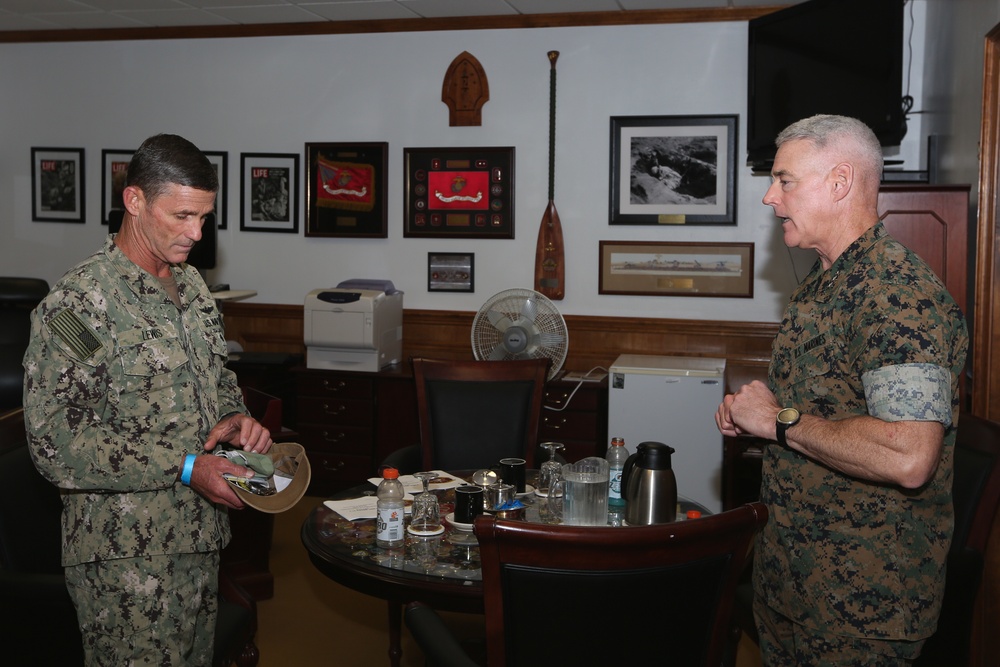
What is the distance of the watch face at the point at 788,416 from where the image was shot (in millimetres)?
1709

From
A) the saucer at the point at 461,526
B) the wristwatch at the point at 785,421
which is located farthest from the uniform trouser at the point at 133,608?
the wristwatch at the point at 785,421

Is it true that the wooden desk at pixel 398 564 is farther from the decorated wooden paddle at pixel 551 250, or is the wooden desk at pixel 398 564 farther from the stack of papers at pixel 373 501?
the decorated wooden paddle at pixel 551 250

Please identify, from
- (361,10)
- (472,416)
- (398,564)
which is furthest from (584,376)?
(398,564)

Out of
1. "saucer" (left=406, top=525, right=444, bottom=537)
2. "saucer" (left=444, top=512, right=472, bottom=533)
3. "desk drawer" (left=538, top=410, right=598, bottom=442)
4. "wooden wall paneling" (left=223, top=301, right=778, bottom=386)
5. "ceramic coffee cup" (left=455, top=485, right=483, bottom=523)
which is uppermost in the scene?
"wooden wall paneling" (left=223, top=301, right=778, bottom=386)

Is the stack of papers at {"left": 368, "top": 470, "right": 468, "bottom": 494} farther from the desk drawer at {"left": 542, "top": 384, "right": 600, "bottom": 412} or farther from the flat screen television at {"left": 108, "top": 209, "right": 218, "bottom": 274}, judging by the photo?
the flat screen television at {"left": 108, "top": 209, "right": 218, "bottom": 274}

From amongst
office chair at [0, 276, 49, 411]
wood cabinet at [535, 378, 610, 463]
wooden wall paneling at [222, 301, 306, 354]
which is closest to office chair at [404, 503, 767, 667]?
wood cabinet at [535, 378, 610, 463]

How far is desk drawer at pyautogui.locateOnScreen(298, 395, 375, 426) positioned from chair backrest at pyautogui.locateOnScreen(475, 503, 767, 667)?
11.6ft

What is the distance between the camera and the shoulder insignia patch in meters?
1.71

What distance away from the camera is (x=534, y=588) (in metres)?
1.49

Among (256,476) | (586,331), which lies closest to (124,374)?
(256,476)

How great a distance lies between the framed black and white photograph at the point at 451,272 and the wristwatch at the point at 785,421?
143 inches

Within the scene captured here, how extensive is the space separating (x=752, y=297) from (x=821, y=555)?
3.29m

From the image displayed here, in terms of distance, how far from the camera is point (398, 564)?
6.68 feet

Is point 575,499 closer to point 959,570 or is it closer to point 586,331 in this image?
point 959,570
